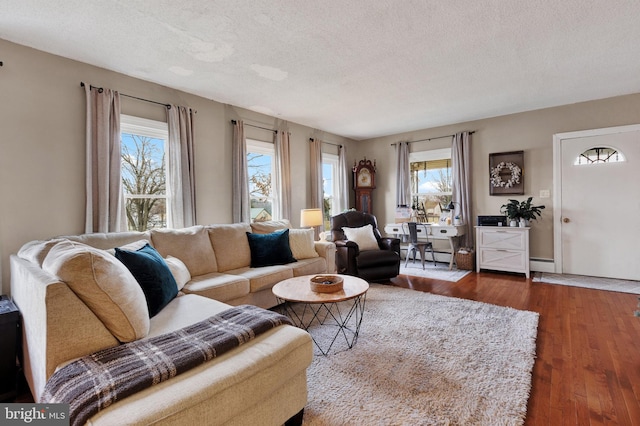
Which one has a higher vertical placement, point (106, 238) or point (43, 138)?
point (43, 138)

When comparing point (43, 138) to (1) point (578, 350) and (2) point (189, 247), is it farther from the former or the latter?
(1) point (578, 350)

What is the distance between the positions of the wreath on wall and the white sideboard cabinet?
30.5 inches

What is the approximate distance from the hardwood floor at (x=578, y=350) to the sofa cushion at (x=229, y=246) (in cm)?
217

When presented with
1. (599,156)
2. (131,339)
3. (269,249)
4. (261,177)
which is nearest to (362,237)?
(269,249)

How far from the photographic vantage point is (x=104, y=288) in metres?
1.40

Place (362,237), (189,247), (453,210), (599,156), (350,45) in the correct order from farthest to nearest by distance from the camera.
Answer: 1. (453,210)
2. (362,237)
3. (599,156)
4. (189,247)
5. (350,45)

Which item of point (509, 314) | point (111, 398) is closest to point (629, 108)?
point (509, 314)

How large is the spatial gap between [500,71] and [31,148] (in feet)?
14.5

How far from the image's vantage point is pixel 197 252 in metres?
2.94

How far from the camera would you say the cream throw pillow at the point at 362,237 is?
13.9 ft

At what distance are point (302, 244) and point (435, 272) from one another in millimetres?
2434

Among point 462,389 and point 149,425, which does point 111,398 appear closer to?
point 149,425

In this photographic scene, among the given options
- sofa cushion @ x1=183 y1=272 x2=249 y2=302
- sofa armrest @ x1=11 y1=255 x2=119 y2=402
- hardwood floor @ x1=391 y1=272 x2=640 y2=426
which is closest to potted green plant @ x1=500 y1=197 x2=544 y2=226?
hardwood floor @ x1=391 y1=272 x2=640 y2=426

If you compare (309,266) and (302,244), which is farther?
(302,244)
